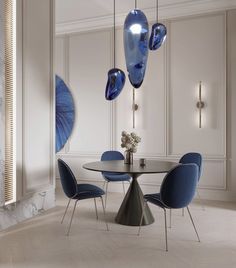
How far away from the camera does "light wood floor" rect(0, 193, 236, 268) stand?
290 cm

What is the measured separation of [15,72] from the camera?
3982 millimetres

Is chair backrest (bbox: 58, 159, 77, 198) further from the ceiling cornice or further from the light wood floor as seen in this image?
the ceiling cornice

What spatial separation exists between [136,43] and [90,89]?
9.42ft

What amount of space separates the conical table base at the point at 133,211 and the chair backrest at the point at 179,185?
841 millimetres

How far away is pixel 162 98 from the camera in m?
5.66

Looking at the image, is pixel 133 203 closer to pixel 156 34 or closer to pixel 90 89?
pixel 156 34

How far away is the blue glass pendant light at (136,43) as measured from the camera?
3.41 m

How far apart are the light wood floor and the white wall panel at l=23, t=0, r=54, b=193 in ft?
2.04

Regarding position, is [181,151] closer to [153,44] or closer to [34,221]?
[153,44]

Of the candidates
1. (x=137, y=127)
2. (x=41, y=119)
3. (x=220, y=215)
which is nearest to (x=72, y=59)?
(x=137, y=127)

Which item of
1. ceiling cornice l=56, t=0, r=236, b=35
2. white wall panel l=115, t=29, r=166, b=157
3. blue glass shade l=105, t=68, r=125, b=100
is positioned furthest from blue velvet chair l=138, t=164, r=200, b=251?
ceiling cornice l=56, t=0, r=236, b=35

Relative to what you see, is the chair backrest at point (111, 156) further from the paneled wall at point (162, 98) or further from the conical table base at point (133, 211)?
the conical table base at point (133, 211)

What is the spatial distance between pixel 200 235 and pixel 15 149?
7.47ft

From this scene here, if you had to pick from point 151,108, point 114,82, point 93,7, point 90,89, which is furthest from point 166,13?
point 114,82
